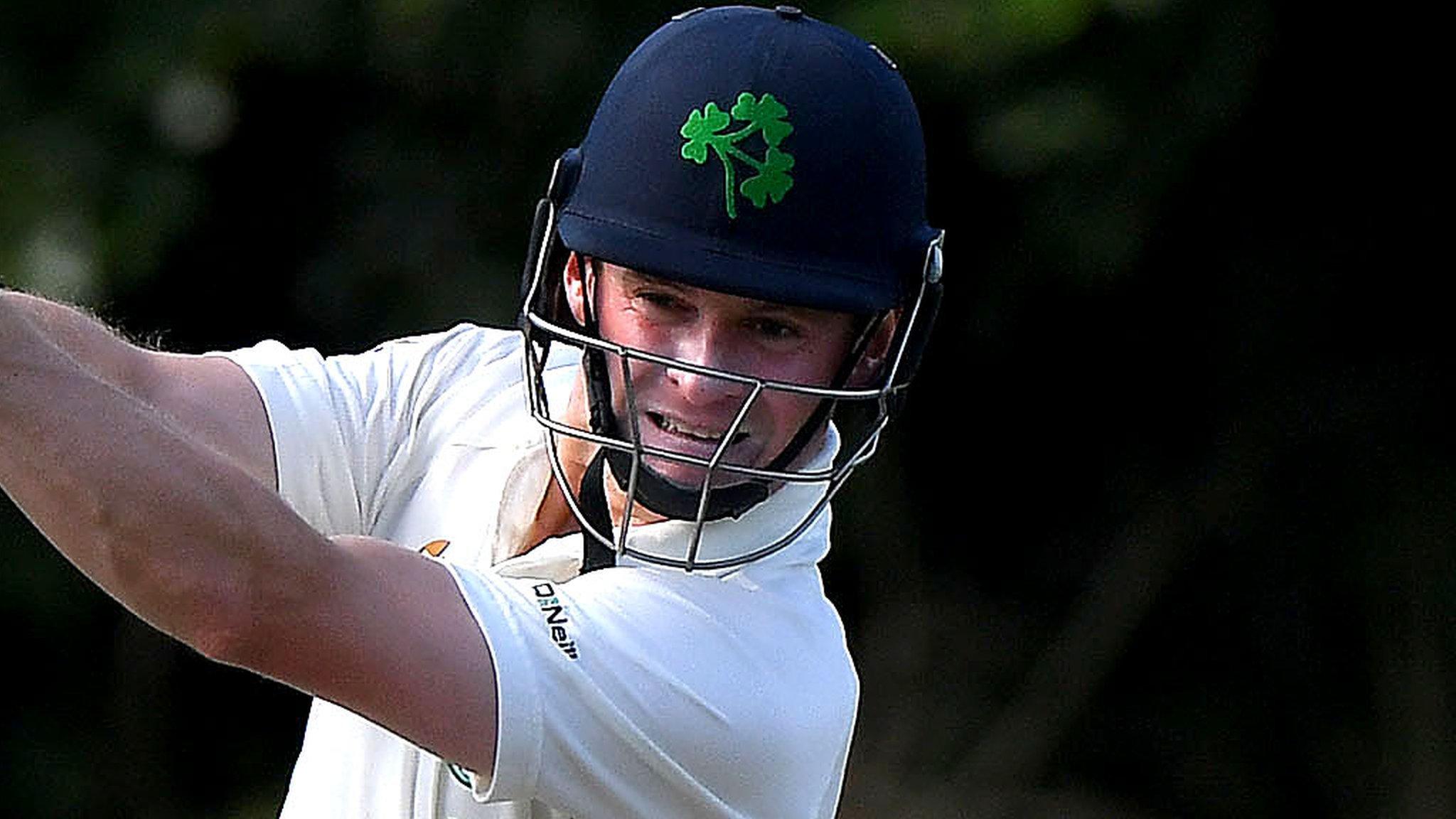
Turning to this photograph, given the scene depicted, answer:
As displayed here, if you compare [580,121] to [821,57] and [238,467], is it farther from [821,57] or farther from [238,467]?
[238,467]

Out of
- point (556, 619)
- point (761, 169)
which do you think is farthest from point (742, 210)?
point (556, 619)

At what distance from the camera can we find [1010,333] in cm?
604

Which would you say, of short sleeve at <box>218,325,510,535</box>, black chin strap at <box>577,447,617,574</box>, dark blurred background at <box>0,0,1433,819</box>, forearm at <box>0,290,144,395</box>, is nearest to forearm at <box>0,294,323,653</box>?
forearm at <box>0,290,144,395</box>

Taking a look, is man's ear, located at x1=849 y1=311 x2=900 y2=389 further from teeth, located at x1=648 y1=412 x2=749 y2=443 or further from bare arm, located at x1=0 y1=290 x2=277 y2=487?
bare arm, located at x1=0 y1=290 x2=277 y2=487

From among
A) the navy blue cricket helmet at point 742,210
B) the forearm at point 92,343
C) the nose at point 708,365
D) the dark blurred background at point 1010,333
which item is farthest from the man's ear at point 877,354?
the dark blurred background at point 1010,333

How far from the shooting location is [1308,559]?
636 cm

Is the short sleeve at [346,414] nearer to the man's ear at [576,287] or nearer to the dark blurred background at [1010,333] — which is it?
the man's ear at [576,287]

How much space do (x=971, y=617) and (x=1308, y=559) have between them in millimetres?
837

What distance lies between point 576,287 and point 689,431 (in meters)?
0.30

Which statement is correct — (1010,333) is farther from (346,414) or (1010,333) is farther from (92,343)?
(92,343)

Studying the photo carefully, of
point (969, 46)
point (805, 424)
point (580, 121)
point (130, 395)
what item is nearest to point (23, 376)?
point (130, 395)

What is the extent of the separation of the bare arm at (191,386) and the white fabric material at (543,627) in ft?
0.07

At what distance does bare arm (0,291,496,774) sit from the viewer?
211 cm

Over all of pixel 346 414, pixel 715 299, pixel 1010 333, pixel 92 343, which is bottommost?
pixel 1010 333
